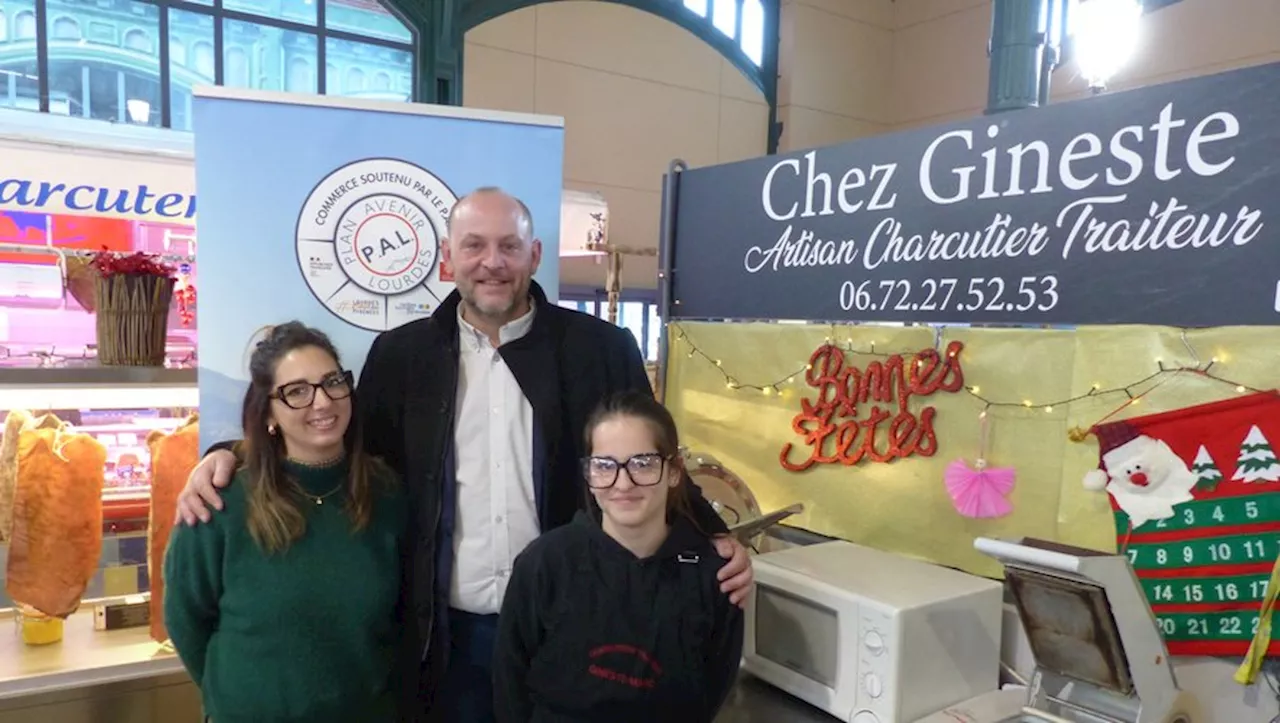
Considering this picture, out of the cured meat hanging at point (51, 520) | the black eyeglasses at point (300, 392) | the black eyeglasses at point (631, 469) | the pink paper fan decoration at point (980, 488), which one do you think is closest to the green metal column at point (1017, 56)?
the pink paper fan decoration at point (980, 488)

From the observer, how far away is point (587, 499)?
1805mm

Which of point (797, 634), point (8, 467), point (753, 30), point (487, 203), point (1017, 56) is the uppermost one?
point (753, 30)

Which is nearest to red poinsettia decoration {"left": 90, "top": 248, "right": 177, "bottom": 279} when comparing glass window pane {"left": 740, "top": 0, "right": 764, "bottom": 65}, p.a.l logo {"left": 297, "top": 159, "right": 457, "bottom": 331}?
p.a.l logo {"left": 297, "top": 159, "right": 457, "bottom": 331}

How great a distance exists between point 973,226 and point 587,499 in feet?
3.73

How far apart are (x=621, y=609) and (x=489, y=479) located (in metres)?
0.45

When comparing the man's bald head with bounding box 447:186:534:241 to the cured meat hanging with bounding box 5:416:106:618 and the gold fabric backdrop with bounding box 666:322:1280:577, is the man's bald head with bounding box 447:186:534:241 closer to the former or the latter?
the gold fabric backdrop with bounding box 666:322:1280:577

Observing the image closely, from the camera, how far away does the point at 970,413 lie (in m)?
2.09

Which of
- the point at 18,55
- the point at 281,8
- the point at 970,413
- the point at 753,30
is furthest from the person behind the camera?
the point at 753,30

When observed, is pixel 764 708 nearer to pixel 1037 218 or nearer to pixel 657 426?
pixel 657 426

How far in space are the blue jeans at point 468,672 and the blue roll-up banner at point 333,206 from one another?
857 millimetres

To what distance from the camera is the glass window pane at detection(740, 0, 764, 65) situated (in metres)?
8.41

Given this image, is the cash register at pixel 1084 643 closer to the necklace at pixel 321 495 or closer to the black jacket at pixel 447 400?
Answer: the black jacket at pixel 447 400

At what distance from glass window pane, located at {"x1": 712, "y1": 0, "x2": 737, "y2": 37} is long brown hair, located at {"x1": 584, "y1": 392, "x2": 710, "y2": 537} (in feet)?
23.7

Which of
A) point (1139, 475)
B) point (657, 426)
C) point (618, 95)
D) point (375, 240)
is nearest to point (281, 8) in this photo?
point (618, 95)
